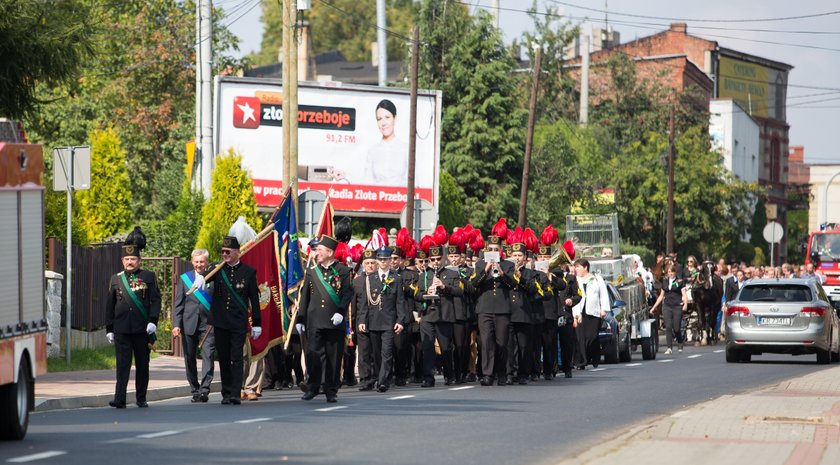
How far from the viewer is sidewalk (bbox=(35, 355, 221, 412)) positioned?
715 inches

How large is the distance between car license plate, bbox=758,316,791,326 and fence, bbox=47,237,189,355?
33.1 ft

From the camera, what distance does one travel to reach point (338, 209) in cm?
4638

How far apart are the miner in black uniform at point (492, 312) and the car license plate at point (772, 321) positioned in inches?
317

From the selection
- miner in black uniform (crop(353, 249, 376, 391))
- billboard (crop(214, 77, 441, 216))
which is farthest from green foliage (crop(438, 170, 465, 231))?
miner in black uniform (crop(353, 249, 376, 391))

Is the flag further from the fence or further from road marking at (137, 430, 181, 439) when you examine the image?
the fence

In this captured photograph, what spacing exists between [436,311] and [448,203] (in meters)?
28.0

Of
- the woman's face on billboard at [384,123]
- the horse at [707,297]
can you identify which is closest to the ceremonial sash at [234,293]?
the horse at [707,297]

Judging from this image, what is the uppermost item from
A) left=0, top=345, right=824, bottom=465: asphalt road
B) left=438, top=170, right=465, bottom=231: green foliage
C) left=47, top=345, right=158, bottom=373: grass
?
left=438, top=170, right=465, bottom=231: green foliage

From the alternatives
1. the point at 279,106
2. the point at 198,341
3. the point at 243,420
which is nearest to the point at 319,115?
the point at 279,106

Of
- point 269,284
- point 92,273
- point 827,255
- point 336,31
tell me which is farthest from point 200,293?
point 336,31

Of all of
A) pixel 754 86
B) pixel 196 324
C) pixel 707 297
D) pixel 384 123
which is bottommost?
pixel 707 297

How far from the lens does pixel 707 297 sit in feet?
122

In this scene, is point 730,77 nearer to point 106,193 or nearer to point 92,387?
point 106,193

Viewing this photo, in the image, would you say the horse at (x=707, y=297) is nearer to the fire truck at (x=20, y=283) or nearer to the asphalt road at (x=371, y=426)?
the asphalt road at (x=371, y=426)
